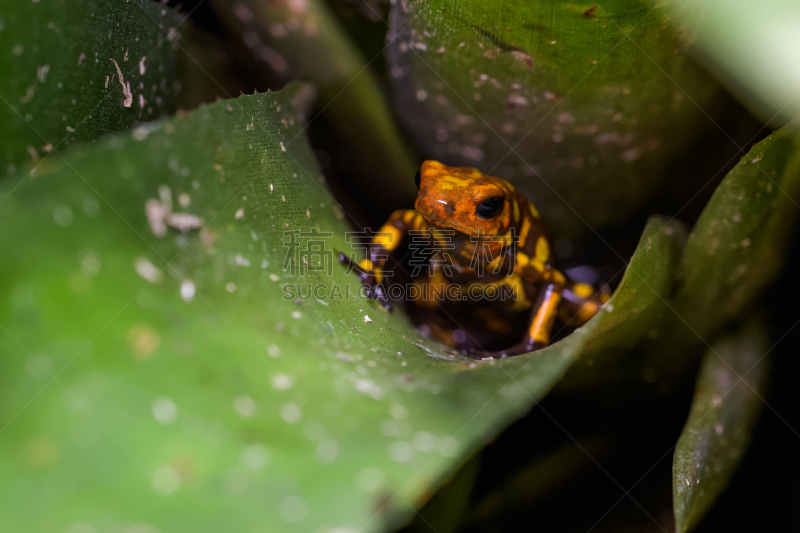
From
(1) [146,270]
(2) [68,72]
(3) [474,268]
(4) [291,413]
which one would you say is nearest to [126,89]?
(2) [68,72]

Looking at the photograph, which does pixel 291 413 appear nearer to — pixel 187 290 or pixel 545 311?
pixel 187 290

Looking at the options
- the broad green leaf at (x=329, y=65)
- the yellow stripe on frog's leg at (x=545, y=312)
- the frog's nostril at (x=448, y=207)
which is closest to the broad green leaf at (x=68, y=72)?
the broad green leaf at (x=329, y=65)

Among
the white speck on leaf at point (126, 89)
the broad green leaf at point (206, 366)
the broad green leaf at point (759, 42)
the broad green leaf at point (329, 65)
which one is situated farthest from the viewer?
the broad green leaf at point (329, 65)

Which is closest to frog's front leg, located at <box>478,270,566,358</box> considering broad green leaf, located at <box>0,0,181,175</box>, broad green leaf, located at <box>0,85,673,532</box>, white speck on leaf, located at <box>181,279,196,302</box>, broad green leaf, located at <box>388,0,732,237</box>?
broad green leaf, located at <box>388,0,732,237</box>

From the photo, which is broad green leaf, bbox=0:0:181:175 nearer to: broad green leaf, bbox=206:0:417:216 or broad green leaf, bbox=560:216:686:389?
broad green leaf, bbox=206:0:417:216

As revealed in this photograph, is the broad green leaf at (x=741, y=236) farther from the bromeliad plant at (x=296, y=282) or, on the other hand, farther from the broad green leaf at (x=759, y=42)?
the broad green leaf at (x=759, y=42)
